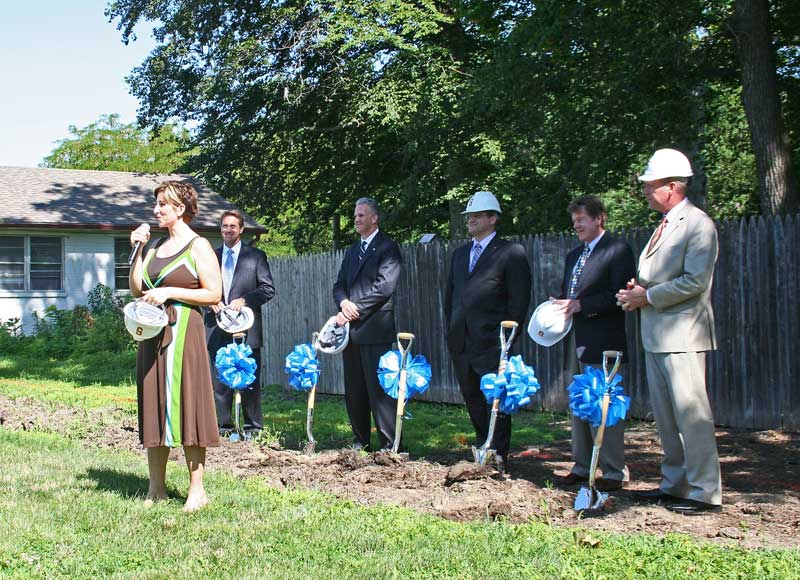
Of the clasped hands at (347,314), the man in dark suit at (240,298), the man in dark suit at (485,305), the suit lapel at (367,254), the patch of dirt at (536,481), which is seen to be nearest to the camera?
the patch of dirt at (536,481)

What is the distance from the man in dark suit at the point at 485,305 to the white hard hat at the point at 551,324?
23.5 inches

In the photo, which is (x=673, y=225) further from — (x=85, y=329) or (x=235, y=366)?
(x=85, y=329)

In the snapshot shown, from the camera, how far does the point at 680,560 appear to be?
4.64 meters

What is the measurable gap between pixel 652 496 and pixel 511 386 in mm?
A: 1189

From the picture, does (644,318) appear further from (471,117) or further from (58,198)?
(58,198)

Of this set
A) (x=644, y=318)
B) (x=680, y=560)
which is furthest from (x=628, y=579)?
(x=644, y=318)

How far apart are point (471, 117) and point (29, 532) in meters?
16.8

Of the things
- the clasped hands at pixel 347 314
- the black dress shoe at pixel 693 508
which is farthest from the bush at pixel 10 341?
the black dress shoe at pixel 693 508

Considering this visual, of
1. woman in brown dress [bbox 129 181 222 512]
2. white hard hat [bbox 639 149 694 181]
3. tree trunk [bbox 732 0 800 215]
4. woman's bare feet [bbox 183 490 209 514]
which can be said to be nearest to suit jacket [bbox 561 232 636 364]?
white hard hat [bbox 639 149 694 181]

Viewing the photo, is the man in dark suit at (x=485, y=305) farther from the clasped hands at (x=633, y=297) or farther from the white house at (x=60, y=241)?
the white house at (x=60, y=241)

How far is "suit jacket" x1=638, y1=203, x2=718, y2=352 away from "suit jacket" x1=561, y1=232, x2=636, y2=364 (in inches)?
24.7

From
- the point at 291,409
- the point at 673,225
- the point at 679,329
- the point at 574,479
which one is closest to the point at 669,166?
the point at 673,225

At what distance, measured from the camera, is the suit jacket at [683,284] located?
578 cm

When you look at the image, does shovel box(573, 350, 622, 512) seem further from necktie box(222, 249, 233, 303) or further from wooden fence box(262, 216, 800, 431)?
necktie box(222, 249, 233, 303)
